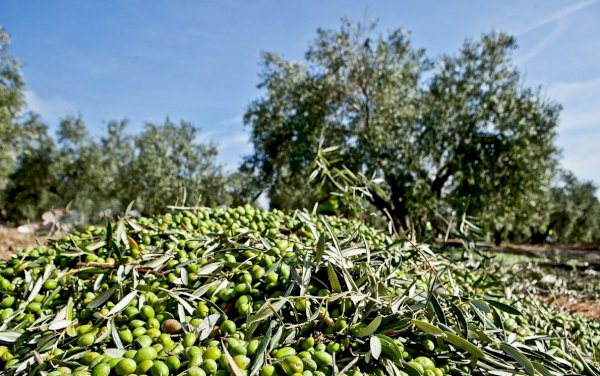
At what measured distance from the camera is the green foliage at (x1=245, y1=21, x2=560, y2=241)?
15.6m

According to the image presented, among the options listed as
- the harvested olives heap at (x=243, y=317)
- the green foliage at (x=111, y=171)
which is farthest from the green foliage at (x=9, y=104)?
the harvested olives heap at (x=243, y=317)

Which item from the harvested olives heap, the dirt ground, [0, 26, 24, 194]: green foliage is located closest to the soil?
the harvested olives heap

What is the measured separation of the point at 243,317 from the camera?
1380mm

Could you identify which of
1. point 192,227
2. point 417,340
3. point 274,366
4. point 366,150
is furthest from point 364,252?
point 366,150

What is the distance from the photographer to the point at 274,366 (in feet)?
3.63

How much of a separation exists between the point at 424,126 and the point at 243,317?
1560cm

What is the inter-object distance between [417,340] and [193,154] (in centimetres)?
2850

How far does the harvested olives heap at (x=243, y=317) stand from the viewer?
44.5 inches

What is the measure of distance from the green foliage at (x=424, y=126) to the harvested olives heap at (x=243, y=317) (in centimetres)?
1337

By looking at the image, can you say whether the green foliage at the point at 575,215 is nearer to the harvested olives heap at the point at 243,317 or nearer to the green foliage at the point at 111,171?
the green foliage at the point at 111,171

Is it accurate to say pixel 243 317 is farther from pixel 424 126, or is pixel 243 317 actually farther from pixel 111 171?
pixel 111 171

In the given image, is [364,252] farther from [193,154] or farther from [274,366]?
[193,154]

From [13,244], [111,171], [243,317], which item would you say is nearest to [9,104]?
[111,171]

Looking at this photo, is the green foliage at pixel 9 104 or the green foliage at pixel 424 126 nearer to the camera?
the green foliage at pixel 424 126
